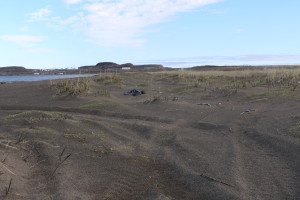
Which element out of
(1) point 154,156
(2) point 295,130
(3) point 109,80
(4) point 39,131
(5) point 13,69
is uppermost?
(3) point 109,80

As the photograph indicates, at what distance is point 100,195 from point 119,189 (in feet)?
0.81

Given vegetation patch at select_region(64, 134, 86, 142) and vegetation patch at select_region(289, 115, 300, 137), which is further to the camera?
vegetation patch at select_region(289, 115, 300, 137)

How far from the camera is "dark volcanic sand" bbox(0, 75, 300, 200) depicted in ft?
10.9

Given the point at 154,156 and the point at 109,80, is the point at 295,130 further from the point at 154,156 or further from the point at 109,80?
the point at 109,80

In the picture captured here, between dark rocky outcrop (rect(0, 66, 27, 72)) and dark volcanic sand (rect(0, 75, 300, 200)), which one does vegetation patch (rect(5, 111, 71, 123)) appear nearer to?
dark volcanic sand (rect(0, 75, 300, 200))

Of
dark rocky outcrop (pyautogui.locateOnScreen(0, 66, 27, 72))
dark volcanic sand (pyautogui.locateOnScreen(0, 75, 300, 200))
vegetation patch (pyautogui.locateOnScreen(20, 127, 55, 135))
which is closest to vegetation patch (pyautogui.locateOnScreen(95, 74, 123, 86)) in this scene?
dark volcanic sand (pyautogui.locateOnScreen(0, 75, 300, 200))

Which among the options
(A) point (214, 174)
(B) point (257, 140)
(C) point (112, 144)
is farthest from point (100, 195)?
(B) point (257, 140)

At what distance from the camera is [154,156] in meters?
4.58

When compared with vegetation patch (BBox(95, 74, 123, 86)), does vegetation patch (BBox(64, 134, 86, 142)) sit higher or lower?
lower

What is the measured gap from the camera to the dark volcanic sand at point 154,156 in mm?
3318

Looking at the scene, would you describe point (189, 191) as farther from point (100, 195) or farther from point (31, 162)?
point (31, 162)

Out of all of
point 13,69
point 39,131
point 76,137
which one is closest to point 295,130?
point 76,137

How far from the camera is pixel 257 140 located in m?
5.20

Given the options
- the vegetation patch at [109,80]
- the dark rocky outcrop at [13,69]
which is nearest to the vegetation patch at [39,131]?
the vegetation patch at [109,80]
